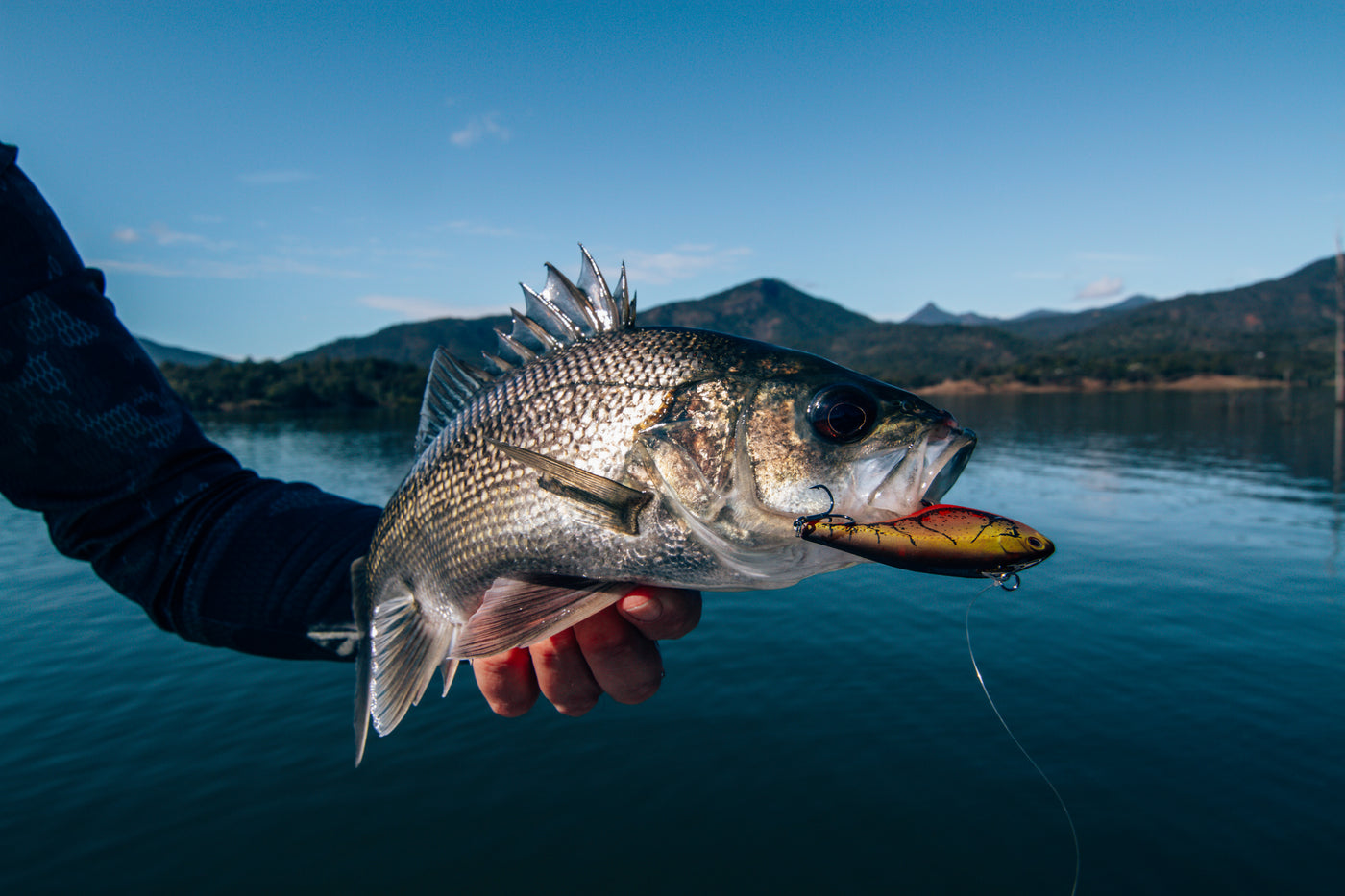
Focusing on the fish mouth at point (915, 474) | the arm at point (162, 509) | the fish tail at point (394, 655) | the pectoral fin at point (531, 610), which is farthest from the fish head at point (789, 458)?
the fish tail at point (394, 655)

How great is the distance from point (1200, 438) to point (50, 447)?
205 feet

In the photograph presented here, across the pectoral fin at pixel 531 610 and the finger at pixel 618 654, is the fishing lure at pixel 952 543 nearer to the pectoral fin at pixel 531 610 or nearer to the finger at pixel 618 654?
the pectoral fin at pixel 531 610

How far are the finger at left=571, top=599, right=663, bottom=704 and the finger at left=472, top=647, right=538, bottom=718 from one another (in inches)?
11.1

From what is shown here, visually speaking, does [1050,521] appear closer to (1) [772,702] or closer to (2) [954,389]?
(1) [772,702]

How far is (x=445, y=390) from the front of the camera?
2.71 m

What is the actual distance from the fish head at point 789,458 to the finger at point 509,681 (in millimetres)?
1248

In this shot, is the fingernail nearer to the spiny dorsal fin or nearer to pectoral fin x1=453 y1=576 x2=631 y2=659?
pectoral fin x1=453 y1=576 x2=631 y2=659

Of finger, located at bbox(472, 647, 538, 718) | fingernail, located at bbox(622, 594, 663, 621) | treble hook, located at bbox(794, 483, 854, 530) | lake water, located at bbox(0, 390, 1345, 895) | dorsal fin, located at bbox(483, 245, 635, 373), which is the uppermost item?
dorsal fin, located at bbox(483, 245, 635, 373)

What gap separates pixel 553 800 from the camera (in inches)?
427

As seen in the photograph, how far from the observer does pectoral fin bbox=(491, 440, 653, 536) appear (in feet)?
6.46

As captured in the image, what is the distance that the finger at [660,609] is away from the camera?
7.86ft

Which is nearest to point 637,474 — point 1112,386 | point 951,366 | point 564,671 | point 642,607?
point 642,607

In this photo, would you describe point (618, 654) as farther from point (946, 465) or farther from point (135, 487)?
point (135, 487)

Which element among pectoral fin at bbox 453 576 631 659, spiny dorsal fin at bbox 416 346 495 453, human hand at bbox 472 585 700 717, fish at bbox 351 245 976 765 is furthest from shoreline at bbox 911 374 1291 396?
pectoral fin at bbox 453 576 631 659
